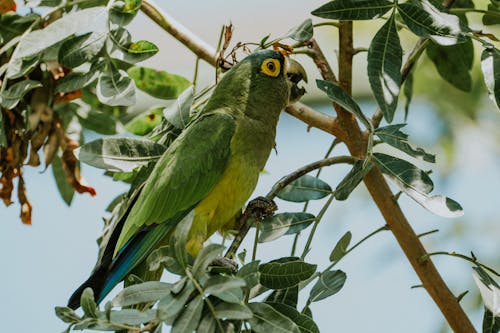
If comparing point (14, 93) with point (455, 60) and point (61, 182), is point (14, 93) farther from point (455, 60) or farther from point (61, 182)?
point (455, 60)

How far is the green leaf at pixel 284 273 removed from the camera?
1479 mm

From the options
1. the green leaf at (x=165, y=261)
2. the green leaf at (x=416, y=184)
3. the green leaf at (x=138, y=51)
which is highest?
the green leaf at (x=138, y=51)

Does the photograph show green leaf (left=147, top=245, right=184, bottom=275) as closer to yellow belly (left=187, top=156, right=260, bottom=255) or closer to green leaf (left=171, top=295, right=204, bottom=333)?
green leaf (left=171, top=295, right=204, bottom=333)

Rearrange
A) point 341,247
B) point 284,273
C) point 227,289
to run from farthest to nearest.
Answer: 1. point 341,247
2. point 284,273
3. point 227,289

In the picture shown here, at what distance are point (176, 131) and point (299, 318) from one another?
2.63 ft

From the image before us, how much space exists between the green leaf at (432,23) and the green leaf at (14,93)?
3.06ft

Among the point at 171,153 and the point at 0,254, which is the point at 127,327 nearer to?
the point at 171,153

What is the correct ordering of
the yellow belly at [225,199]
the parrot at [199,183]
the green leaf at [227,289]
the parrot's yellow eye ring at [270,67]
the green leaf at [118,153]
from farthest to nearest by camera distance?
the parrot's yellow eye ring at [270,67] → the yellow belly at [225,199] → the parrot at [199,183] → the green leaf at [118,153] → the green leaf at [227,289]

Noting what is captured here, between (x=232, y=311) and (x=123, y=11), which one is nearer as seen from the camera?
(x=232, y=311)

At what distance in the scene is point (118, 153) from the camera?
6.07 ft

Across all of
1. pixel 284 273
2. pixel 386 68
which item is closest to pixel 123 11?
pixel 386 68

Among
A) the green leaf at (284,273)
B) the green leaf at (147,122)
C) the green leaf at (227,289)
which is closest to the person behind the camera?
the green leaf at (227,289)

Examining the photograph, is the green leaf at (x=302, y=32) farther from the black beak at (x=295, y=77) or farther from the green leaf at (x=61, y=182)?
the green leaf at (x=61, y=182)

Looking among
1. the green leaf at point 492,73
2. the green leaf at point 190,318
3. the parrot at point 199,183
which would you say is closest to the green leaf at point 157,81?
the parrot at point 199,183
